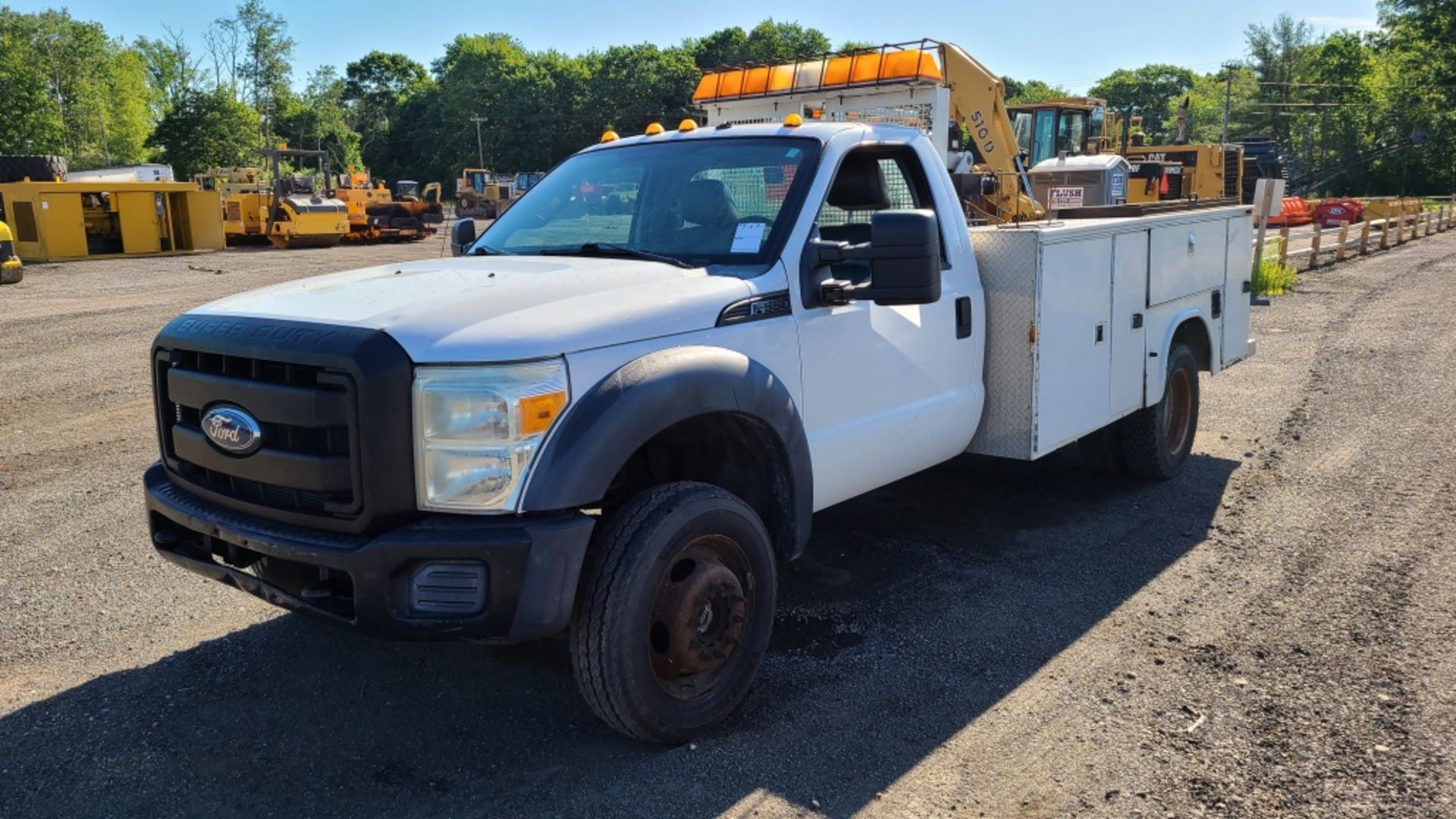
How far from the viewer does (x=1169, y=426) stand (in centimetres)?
688

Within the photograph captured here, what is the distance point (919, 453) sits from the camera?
15.7ft

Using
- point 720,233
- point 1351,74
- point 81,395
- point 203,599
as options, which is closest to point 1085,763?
point 720,233

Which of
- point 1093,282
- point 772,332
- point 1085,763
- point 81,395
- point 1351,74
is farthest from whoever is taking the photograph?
point 1351,74

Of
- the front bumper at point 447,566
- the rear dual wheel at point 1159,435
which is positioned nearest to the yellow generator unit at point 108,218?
the rear dual wheel at point 1159,435

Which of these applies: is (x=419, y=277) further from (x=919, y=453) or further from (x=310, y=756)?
(x=919, y=453)

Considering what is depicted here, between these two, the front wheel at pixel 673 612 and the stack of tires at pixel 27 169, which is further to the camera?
the stack of tires at pixel 27 169

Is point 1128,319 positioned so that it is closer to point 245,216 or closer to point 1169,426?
point 1169,426

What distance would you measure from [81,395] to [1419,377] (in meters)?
12.0

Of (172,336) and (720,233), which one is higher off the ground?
(720,233)

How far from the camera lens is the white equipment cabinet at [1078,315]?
509cm

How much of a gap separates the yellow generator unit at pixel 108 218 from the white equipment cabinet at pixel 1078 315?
28871 mm

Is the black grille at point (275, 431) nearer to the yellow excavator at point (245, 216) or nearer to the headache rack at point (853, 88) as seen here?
the headache rack at point (853, 88)

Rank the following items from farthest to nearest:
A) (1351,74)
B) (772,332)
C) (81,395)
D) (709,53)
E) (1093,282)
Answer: (709,53) → (1351,74) → (81,395) → (1093,282) → (772,332)

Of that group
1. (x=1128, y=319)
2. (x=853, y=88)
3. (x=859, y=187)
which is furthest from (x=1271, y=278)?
(x=859, y=187)
